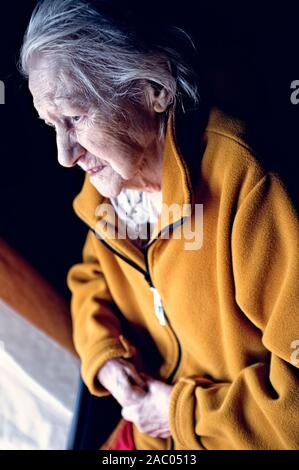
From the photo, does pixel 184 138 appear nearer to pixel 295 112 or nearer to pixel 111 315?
pixel 295 112

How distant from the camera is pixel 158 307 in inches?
50.0

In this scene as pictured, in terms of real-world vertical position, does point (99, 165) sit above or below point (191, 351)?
above

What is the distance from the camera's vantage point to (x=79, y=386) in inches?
56.0

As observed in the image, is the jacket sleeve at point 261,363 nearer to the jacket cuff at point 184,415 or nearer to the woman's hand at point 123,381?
the jacket cuff at point 184,415

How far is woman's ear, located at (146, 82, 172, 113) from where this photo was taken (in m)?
0.98

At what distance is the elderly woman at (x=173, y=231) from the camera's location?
0.93m

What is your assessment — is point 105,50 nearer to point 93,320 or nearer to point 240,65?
point 240,65

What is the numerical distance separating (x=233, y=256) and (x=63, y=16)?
0.54 meters

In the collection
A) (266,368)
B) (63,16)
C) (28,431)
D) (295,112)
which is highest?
(63,16)

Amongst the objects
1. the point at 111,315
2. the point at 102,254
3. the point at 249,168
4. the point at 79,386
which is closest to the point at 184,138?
the point at 249,168

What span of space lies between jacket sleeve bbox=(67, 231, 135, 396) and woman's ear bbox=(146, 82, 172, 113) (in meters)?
0.45

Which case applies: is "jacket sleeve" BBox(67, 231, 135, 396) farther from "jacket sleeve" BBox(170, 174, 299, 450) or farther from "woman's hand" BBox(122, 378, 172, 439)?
"jacket sleeve" BBox(170, 174, 299, 450)

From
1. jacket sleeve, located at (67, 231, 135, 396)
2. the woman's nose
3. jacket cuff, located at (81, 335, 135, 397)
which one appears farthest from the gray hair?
jacket cuff, located at (81, 335, 135, 397)

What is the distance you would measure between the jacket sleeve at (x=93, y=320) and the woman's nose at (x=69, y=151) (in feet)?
1.12
